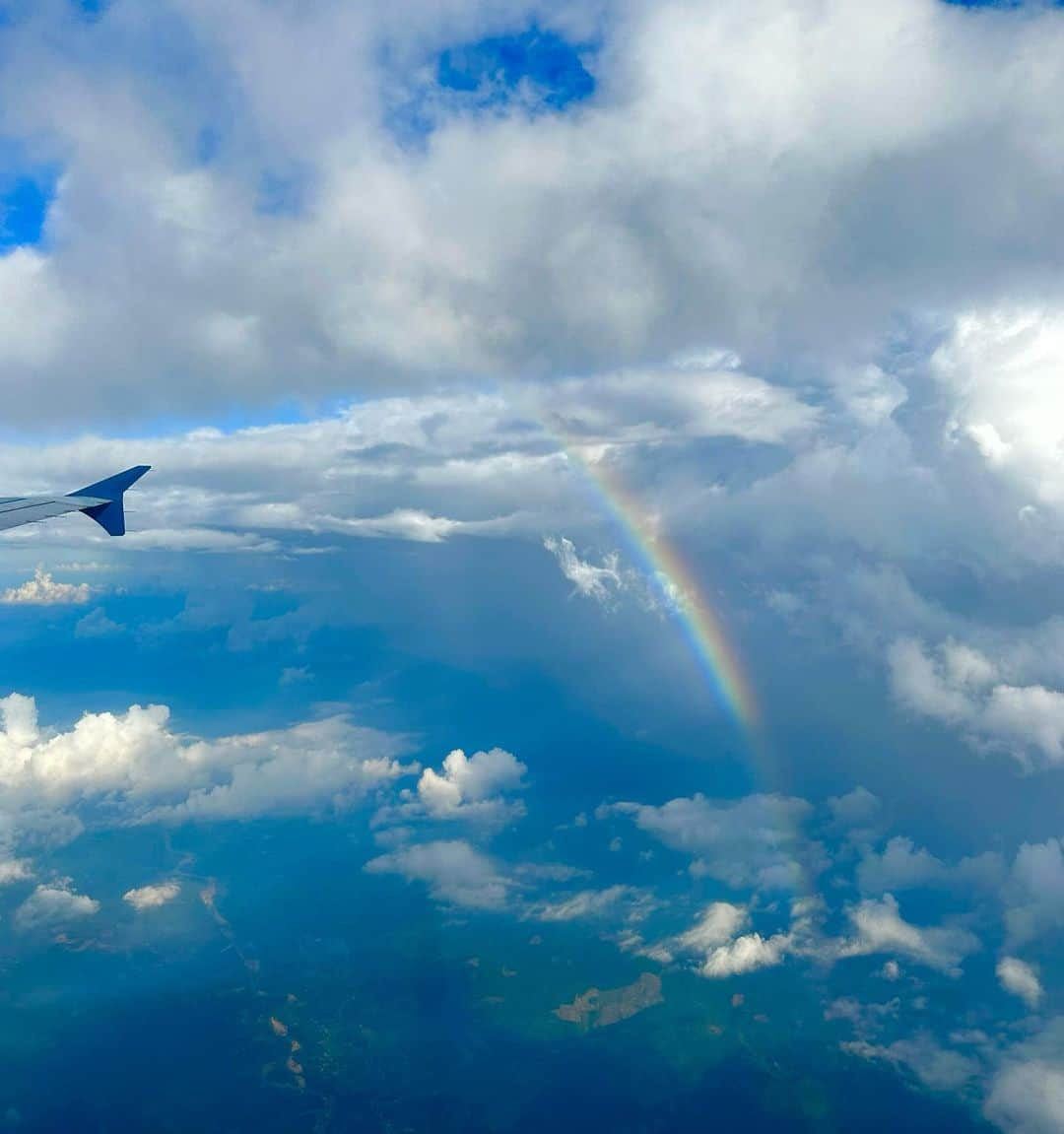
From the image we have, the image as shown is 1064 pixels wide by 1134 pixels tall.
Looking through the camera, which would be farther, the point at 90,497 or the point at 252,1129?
the point at 252,1129

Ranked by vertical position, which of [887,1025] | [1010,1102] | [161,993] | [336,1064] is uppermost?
[161,993]

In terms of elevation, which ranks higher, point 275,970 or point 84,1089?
point 275,970

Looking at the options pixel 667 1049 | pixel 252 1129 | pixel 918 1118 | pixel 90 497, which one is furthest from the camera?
pixel 667 1049

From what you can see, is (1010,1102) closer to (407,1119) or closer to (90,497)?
(407,1119)

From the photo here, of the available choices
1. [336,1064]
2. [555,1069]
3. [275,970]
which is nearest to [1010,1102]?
[555,1069]

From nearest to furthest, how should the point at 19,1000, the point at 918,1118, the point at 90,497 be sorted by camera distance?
the point at 90,497 → the point at 918,1118 → the point at 19,1000
